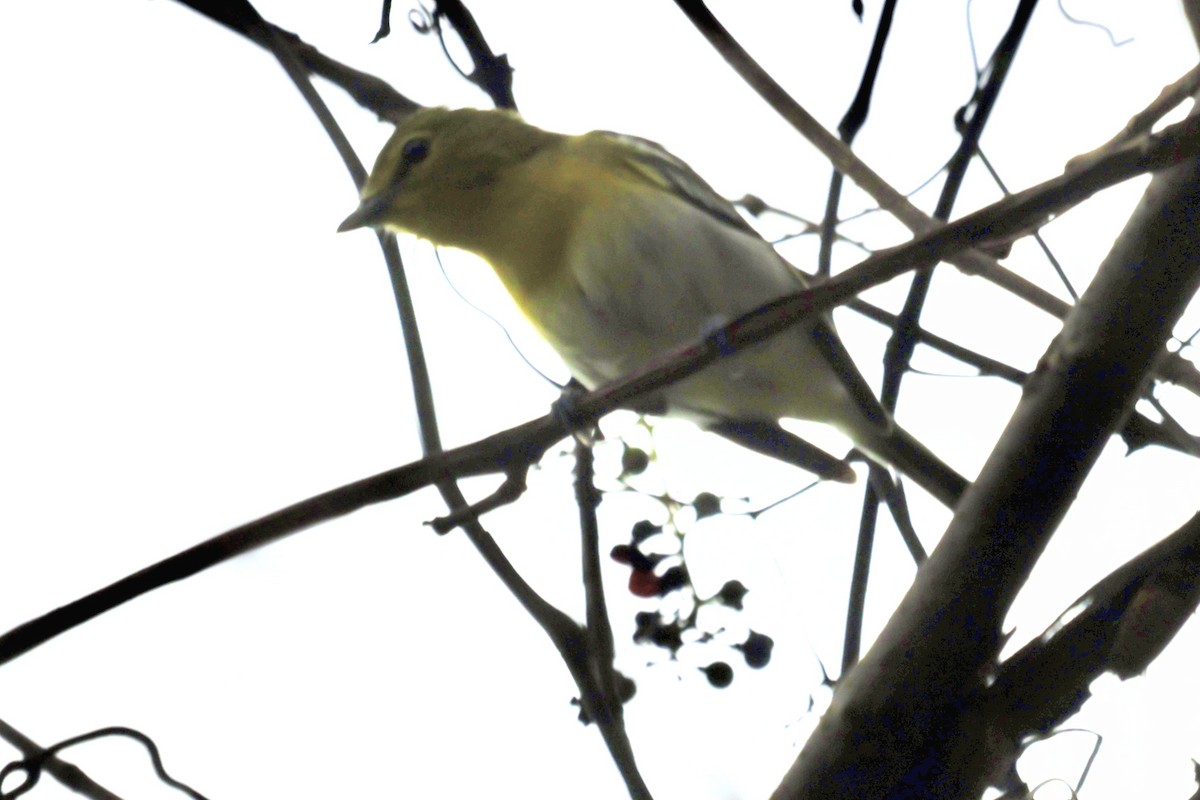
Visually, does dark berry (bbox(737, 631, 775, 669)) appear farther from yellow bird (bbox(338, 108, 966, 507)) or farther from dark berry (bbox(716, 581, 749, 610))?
yellow bird (bbox(338, 108, 966, 507))

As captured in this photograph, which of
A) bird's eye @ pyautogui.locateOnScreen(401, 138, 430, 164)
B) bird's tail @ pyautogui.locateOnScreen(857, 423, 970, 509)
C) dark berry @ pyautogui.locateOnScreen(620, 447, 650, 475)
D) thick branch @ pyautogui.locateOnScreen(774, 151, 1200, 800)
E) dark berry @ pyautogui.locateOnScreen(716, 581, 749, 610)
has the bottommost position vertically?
thick branch @ pyautogui.locateOnScreen(774, 151, 1200, 800)

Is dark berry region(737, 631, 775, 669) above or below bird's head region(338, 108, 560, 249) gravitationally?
below

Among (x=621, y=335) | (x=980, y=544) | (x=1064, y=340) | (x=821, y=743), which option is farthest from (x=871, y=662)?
(x=621, y=335)

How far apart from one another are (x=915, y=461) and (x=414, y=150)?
1579mm

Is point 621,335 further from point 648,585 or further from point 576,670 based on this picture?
point 576,670

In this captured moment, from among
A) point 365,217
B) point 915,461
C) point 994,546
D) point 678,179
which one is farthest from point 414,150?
point 994,546

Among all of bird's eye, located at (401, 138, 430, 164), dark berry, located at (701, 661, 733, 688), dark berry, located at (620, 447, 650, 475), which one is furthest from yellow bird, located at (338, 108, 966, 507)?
dark berry, located at (701, 661, 733, 688)

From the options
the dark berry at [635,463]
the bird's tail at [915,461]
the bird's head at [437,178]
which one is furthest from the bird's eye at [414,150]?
the bird's tail at [915,461]

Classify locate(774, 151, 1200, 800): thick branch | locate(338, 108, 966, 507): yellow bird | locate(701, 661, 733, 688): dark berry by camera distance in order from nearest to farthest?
locate(774, 151, 1200, 800): thick branch → locate(701, 661, 733, 688): dark berry → locate(338, 108, 966, 507): yellow bird

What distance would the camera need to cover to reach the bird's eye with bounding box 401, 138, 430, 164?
3305 millimetres

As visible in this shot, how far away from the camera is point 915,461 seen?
9.84 feet

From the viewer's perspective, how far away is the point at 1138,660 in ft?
5.65

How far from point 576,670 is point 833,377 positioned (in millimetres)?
1613

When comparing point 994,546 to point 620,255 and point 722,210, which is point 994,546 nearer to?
point 620,255
